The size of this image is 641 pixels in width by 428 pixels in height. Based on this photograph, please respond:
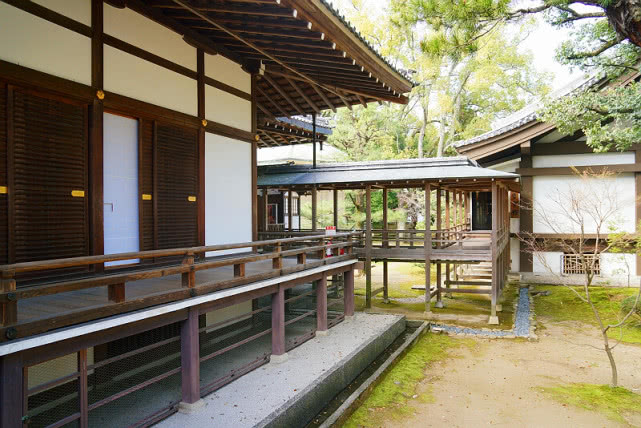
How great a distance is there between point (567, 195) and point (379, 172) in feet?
24.7

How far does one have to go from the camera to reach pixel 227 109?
352 inches

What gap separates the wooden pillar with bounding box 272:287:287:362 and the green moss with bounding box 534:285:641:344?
8400 mm

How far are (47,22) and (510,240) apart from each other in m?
17.7

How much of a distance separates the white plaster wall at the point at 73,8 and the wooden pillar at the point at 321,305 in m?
6.28

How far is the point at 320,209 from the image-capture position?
23.8 metres

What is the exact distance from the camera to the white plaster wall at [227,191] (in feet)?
28.0

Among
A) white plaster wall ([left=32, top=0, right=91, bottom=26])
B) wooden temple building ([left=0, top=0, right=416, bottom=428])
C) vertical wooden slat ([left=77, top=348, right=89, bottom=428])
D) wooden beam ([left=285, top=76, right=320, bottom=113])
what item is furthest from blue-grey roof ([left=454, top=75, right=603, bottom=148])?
vertical wooden slat ([left=77, top=348, right=89, bottom=428])

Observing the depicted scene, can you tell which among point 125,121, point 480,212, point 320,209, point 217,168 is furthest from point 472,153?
point 125,121

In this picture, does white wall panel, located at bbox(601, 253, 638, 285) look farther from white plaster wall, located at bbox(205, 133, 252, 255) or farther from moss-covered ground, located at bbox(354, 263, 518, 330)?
white plaster wall, located at bbox(205, 133, 252, 255)

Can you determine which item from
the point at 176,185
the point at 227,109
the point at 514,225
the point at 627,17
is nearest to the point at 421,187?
the point at 514,225

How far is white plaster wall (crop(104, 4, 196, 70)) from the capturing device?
649 cm

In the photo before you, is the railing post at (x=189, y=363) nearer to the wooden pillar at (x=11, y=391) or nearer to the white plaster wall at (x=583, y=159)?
the wooden pillar at (x=11, y=391)

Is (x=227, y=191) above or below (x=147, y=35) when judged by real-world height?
below

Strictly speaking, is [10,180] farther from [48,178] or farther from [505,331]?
[505,331]
